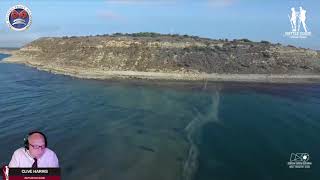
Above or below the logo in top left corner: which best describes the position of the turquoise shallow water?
below

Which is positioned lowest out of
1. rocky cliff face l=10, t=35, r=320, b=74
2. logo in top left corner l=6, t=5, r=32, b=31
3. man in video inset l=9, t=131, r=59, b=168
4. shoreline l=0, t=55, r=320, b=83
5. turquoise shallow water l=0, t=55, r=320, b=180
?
turquoise shallow water l=0, t=55, r=320, b=180

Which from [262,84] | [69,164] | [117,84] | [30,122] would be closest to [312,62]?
[262,84]

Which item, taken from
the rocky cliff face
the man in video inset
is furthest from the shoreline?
the man in video inset

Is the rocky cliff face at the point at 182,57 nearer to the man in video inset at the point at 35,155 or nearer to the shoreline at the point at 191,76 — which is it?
the shoreline at the point at 191,76

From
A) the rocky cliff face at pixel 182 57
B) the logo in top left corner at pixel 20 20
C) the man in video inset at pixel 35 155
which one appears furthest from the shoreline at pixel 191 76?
the man in video inset at pixel 35 155

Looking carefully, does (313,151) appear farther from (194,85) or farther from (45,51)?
(45,51)

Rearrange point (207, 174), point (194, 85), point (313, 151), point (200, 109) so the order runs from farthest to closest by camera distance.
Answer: point (194, 85) < point (200, 109) < point (313, 151) < point (207, 174)

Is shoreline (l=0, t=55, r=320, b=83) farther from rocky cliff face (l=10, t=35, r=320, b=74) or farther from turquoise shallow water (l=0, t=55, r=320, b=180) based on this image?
turquoise shallow water (l=0, t=55, r=320, b=180)
